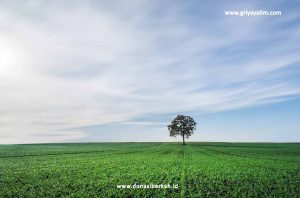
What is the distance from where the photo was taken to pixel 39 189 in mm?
20312

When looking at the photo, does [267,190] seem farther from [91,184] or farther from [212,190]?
[91,184]

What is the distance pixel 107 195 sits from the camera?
733 inches

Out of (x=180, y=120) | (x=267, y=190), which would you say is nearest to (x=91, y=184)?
(x=267, y=190)

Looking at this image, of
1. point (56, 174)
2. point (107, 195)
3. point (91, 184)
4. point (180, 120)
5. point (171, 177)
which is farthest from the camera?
point (180, 120)

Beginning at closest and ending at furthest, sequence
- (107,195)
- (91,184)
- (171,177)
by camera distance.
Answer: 1. (107,195)
2. (91,184)
3. (171,177)

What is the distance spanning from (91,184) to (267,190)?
12.6 metres

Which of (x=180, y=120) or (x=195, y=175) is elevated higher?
(x=180, y=120)

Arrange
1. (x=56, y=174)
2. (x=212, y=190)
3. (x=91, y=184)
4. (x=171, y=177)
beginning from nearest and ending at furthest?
(x=212, y=190) < (x=91, y=184) < (x=171, y=177) < (x=56, y=174)

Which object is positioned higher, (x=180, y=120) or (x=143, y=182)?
(x=180, y=120)

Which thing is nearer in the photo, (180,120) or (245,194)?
(245,194)

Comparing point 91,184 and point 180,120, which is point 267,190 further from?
point 180,120

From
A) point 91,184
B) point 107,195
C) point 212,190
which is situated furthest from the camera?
point 91,184

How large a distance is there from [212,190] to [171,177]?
499 cm

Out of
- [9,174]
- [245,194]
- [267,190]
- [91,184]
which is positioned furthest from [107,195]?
[9,174]
